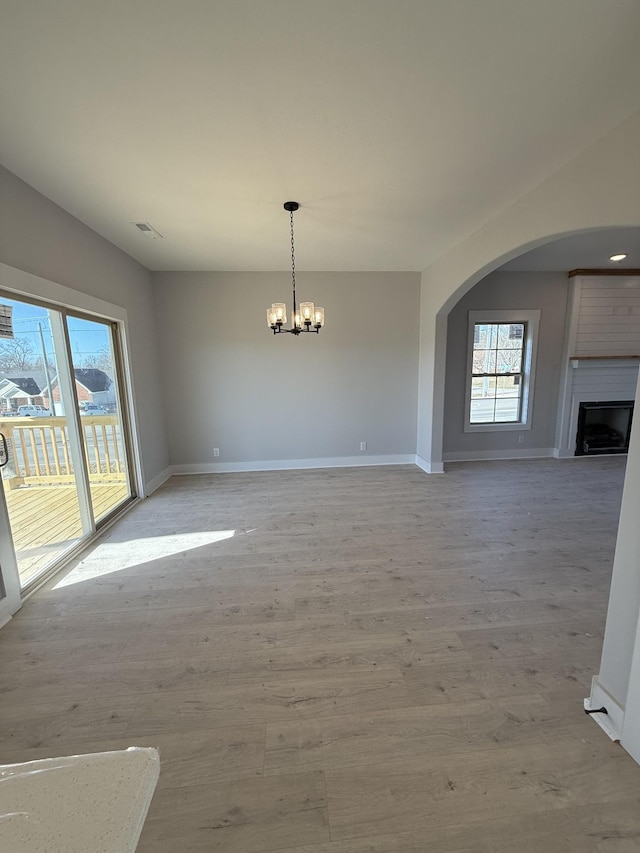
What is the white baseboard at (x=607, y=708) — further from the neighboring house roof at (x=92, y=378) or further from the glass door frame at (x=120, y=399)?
the neighboring house roof at (x=92, y=378)

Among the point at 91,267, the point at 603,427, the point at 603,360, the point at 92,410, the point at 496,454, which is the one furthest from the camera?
the point at 603,427

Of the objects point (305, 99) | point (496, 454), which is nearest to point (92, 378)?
point (305, 99)

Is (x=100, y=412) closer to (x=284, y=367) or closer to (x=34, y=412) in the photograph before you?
(x=34, y=412)

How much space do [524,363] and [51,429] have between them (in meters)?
6.05

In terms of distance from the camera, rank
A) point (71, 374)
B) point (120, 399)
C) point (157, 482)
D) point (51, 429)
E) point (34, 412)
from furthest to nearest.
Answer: point (157, 482) < point (120, 399) < point (71, 374) < point (51, 429) < point (34, 412)

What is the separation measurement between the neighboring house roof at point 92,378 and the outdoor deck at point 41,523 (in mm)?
955

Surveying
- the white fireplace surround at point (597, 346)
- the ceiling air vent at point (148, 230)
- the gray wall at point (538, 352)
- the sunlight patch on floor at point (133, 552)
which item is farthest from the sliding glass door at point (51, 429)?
the white fireplace surround at point (597, 346)

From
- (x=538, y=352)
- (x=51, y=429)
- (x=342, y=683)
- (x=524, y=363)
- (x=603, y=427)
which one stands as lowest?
(x=342, y=683)

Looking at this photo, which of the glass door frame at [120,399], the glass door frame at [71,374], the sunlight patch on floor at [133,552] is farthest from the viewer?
the glass door frame at [120,399]

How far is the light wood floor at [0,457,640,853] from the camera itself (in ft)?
3.79

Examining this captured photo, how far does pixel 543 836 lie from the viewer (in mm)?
1097

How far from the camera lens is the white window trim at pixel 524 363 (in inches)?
201

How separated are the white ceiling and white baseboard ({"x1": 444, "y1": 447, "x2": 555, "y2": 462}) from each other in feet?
11.3

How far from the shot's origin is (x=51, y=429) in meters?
2.78
